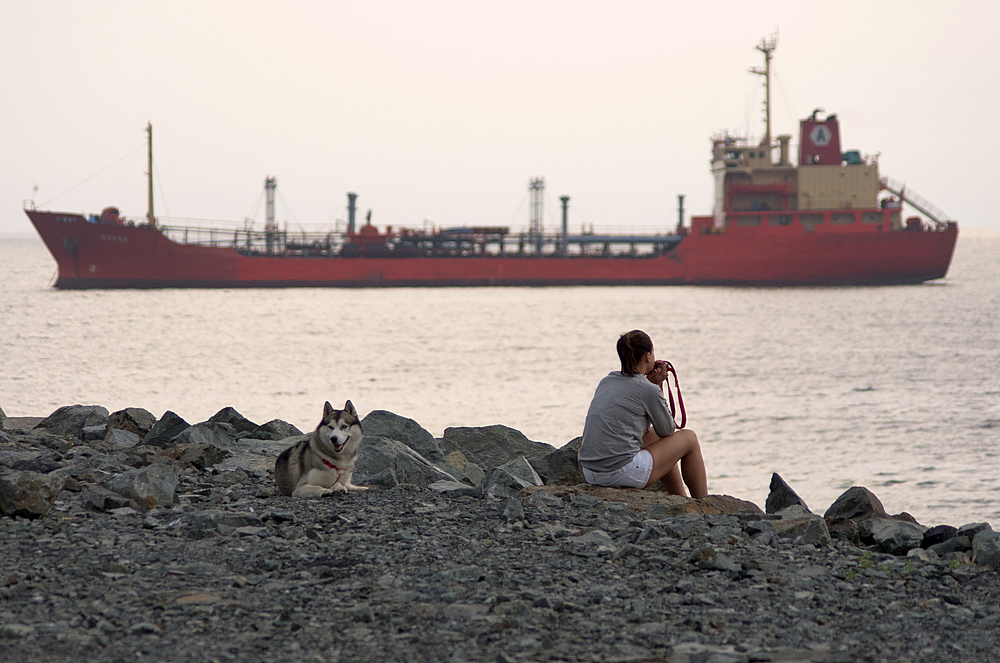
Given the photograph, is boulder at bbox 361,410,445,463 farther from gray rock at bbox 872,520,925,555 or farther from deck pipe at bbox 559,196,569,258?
deck pipe at bbox 559,196,569,258

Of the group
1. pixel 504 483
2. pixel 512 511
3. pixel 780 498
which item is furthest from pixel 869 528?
pixel 504 483

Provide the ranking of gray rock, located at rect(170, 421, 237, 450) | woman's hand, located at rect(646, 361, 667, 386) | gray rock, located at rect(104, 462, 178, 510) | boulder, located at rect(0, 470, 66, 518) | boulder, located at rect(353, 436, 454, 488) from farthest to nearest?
gray rock, located at rect(170, 421, 237, 450) → boulder, located at rect(353, 436, 454, 488) → woman's hand, located at rect(646, 361, 667, 386) → gray rock, located at rect(104, 462, 178, 510) → boulder, located at rect(0, 470, 66, 518)

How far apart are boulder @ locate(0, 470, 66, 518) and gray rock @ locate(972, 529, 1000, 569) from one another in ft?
12.2

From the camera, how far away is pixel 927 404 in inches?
627

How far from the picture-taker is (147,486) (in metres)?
3.86

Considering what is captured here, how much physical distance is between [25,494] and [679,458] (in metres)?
2.95

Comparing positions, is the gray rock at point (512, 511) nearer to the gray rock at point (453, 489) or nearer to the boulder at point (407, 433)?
the gray rock at point (453, 489)

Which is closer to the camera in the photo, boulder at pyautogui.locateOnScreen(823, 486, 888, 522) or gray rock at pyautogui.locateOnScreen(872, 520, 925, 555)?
gray rock at pyautogui.locateOnScreen(872, 520, 925, 555)

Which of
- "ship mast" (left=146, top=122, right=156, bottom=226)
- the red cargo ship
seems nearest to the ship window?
the red cargo ship

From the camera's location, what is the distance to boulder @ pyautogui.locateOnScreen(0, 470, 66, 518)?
3.50 meters

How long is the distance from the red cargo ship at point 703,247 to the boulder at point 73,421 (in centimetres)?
3812

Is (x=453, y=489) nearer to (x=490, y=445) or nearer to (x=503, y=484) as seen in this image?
(x=503, y=484)

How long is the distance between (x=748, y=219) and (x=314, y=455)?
137 feet

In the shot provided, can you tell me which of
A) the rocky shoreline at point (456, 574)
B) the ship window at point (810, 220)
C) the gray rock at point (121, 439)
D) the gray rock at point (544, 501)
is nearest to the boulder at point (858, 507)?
the rocky shoreline at point (456, 574)
